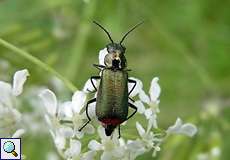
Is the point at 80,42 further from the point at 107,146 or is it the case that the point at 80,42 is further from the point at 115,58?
the point at 107,146

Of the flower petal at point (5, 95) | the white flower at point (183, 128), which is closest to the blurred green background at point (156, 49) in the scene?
the white flower at point (183, 128)

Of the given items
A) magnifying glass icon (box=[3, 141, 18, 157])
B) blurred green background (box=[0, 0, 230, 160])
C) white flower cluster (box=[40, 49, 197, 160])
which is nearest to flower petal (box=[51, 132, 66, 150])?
white flower cluster (box=[40, 49, 197, 160])

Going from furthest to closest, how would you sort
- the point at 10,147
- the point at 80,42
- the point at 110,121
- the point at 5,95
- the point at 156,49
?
the point at 156,49 < the point at 80,42 < the point at 10,147 < the point at 5,95 < the point at 110,121

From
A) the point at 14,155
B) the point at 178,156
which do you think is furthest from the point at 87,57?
the point at 14,155

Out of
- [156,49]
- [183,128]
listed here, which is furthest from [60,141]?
[156,49]

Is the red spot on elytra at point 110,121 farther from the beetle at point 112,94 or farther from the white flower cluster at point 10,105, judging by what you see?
the white flower cluster at point 10,105

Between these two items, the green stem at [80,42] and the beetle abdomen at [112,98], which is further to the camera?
the green stem at [80,42]
